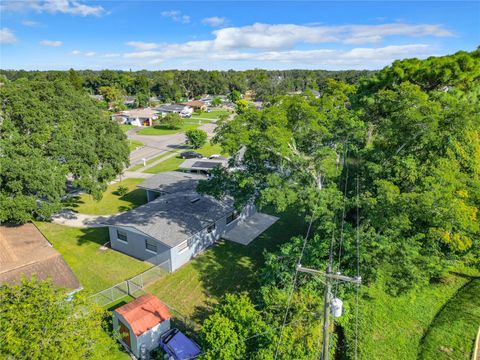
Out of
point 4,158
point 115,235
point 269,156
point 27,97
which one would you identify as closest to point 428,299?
point 269,156

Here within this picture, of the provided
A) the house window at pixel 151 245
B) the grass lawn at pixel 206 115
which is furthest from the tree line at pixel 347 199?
the grass lawn at pixel 206 115

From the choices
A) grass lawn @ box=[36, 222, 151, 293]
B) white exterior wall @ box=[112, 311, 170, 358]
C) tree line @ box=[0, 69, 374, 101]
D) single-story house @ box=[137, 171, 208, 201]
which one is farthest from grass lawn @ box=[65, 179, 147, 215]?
tree line @ box=[0, 69, 374, 101]

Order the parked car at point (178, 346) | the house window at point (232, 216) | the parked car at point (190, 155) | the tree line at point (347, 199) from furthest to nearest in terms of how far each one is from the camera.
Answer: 1. the parked car at point (190, 155)
2. the house window at point (232, 216)
3. the parked car at point (178, 346)
4. the tree line at point (347, 199)

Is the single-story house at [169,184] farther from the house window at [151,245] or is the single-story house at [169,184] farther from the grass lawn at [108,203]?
the house window at [151,245]

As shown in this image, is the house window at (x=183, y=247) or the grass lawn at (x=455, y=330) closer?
the grass lawn at (x=455, y=330)

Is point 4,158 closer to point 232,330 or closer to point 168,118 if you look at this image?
point 232,330

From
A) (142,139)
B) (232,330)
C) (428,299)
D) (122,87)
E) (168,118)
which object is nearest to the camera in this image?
(232,330)
